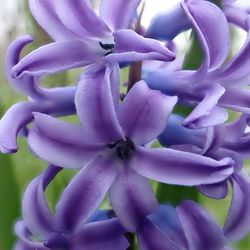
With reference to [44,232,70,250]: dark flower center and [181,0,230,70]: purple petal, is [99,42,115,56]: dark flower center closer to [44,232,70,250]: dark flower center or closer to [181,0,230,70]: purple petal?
[181,0,230,70]: purple petal

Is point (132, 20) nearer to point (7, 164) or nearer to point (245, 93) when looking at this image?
point (245, 93)

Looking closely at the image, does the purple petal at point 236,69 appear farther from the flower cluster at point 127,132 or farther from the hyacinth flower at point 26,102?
the hyacinth flower at point 26,102

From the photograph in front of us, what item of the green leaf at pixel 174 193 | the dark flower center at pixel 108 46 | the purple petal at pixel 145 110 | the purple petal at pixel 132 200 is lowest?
the green leaf at pixel 174 193

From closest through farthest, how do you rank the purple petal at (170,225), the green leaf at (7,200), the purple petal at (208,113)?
1. the purple petal at (208,113)
2. the purple petal at (170,225)
3. the green leaf at (7,200)

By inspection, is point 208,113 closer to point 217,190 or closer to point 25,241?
point 217,190

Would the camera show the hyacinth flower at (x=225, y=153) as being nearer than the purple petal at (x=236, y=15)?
Yes

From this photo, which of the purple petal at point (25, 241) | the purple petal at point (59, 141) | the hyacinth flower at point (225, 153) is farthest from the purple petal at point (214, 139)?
the purple petal at point (25, 241)

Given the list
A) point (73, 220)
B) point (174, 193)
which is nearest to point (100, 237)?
point (73, 220)

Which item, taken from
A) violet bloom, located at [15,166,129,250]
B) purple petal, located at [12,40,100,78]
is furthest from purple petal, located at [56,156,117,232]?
purple petal, located at [12,40,100,78]
